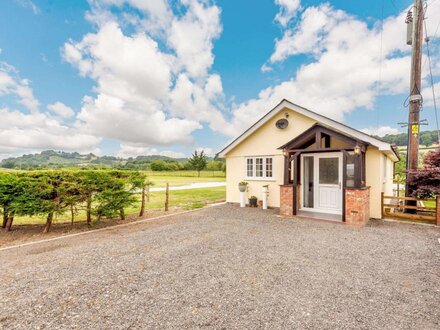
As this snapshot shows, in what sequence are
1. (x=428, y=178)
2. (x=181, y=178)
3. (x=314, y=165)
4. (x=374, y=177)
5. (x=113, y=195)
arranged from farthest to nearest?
(x=181, y=178), (x=314, y=165), (x=374, y=177), (x=428, y=178), (x=113, y=195)

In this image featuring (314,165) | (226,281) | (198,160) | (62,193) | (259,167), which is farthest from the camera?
(198,160)

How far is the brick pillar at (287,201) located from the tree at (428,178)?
500 centimetres

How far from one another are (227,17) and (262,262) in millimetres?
16551

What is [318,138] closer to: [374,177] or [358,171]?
[358,171]

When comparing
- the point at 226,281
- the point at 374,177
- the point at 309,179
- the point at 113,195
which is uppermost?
the point at 374,177

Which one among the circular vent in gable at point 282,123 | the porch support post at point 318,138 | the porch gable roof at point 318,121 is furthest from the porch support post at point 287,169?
the porch gable roof at point 318,121

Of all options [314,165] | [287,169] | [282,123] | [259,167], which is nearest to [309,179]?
[314,165]

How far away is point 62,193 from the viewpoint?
22.5ft

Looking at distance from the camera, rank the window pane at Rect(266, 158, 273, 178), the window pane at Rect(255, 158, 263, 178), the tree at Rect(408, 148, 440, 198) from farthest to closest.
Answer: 1. the window pane at Rect(255, 158, 263, 178)
2. the window pane at Rect(266, 158, 273, 178)
3. the tree at Rect(408, 148, 440, 198)

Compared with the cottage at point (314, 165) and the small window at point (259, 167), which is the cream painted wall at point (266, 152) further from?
the small window at point (259, 167)

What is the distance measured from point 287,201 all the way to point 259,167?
3.00 metres

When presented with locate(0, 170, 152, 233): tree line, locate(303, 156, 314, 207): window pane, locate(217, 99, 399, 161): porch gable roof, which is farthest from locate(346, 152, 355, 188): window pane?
locate(0, 170, 152, 233): tree line

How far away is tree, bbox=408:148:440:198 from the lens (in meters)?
8.09

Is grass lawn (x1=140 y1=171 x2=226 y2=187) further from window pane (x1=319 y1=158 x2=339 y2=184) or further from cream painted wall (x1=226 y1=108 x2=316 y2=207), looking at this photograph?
window pane (x1=319 y1=158 x2=339 y2=184)
